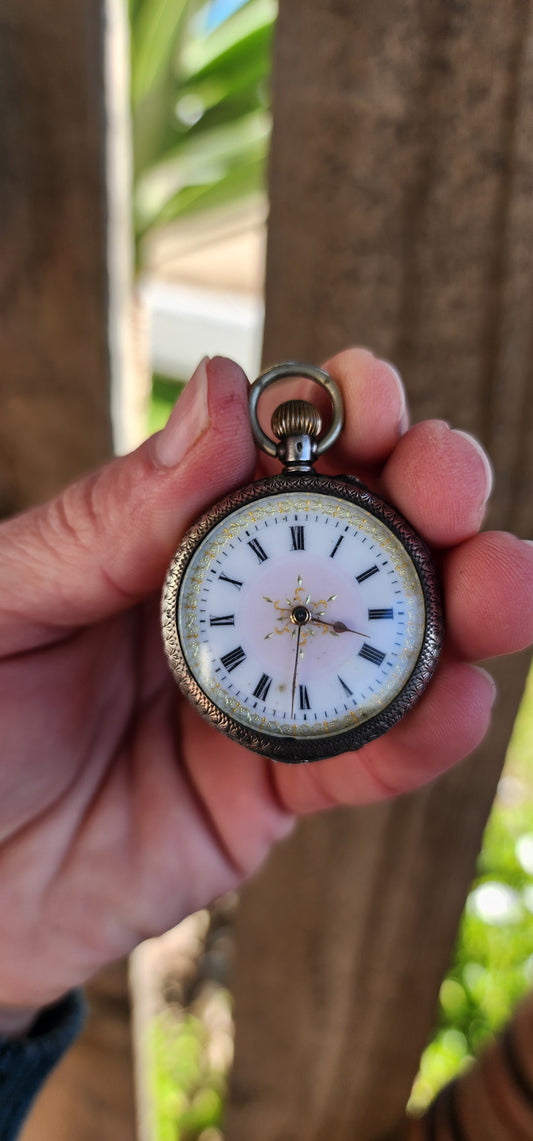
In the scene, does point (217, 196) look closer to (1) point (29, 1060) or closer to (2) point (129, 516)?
(2) point (129, 516)

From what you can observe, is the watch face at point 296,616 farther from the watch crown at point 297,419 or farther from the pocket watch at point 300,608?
the watch crown at point 297,419

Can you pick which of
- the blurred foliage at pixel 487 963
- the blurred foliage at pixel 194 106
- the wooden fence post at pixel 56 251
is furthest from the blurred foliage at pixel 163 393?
the blurred foliage at pixel 487 963

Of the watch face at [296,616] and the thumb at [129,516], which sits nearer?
the thumb at [129,516]

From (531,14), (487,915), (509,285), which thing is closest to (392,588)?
(509,285)

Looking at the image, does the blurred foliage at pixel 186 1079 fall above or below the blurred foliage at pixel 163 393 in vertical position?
below

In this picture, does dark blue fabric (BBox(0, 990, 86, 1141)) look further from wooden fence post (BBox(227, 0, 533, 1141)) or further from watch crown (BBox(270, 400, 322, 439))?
watch crown (BBox(270, 400, 322, 439))

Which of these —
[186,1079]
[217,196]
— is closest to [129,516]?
[217,196]
